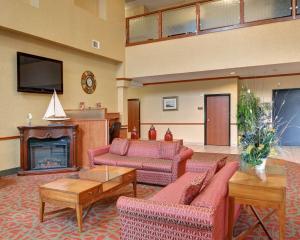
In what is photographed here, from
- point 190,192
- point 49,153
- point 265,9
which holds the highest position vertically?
point 265,9

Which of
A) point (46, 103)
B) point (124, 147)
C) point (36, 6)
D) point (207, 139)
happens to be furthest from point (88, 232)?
point (207, 139)

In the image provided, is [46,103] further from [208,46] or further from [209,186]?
[209,186]

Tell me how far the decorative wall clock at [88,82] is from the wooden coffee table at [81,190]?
3.93 meters

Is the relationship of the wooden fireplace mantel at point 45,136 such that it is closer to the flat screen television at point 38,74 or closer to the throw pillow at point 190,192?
the flat screen television at point 38,74

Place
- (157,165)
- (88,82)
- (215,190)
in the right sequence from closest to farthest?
(215,190), (157,165), (88,82)

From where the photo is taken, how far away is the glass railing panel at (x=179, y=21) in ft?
22.5

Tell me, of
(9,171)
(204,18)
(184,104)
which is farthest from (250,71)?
(9,171)

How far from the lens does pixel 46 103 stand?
231 inches

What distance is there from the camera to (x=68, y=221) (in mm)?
2838

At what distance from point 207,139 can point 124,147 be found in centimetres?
512

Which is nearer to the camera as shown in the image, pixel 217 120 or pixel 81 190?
pixel 81 190

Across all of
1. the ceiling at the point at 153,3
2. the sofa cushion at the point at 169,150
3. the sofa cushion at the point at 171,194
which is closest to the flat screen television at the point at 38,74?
the sofa cushion at the point at 169,150

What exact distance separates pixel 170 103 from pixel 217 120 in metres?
1.93

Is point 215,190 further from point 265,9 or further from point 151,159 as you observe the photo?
point 265,9
